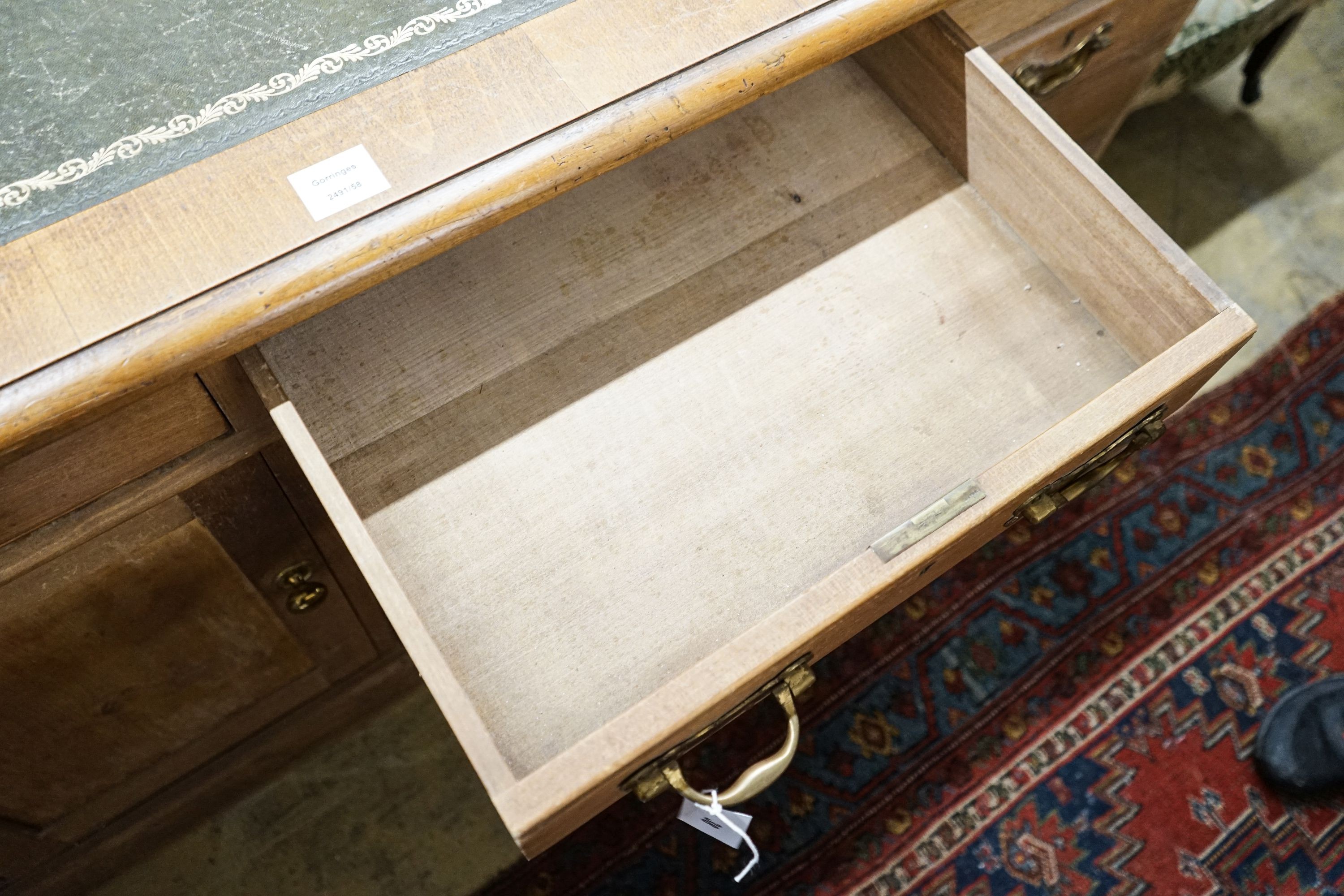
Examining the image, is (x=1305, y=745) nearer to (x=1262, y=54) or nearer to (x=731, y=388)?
(x=731, y=388)

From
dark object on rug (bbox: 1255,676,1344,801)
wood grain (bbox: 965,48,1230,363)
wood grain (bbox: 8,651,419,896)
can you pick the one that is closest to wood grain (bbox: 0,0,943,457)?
wood grain (bbox: 965,48,1230,363)

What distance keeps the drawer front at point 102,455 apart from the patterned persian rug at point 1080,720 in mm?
640

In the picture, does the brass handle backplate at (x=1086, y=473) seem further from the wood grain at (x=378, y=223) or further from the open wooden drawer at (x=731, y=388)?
the wood grain at (x=378, y=223)

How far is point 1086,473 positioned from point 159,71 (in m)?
0.66

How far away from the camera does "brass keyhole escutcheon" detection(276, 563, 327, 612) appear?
845 mm

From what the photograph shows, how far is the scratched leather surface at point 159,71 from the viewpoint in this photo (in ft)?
1.90

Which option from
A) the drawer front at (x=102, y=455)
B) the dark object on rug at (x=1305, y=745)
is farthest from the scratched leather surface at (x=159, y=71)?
the dark object on rug at (x=1305, y=745)

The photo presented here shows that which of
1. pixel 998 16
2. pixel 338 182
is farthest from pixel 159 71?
pixel 998 16

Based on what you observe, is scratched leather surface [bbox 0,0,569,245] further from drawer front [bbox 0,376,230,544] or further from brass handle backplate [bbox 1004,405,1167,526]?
brass handle backplate [bbox 1004,405,1167,526]

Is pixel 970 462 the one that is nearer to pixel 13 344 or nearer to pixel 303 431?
pixel 303 431

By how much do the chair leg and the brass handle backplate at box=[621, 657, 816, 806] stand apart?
1324 millimetres

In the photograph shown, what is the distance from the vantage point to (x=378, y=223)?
57 centimetres

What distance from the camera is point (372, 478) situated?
0.66 metres

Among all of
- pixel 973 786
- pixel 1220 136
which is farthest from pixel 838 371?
pixel 1220 136
